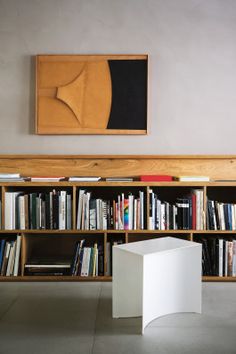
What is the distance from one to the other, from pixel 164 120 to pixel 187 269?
4.73 feet

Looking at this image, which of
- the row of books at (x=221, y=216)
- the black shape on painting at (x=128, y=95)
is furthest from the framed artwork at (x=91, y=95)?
the row of books at (x=221, y=216)

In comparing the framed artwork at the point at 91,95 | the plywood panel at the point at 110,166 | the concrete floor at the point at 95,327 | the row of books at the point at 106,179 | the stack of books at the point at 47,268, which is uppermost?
the framed artwork at the point at 91,95

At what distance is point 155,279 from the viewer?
2.07 meters

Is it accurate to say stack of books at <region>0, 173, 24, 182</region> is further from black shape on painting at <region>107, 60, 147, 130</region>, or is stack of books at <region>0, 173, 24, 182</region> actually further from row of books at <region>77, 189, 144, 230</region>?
black shape on painting at <region>107, 60, 147, 130</region>

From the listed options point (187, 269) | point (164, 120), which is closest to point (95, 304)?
point (187, 269)

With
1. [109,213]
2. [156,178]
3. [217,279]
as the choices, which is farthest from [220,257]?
[109,213]

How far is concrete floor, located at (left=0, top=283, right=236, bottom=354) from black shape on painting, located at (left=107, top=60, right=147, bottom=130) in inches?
57.9

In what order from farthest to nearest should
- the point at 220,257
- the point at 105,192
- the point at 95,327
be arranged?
the point at 105,192 → the point at 220,257 → the point at 95,327

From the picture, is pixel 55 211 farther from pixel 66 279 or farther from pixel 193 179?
pixel 193 179

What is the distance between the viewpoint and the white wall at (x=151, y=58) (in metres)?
3.11

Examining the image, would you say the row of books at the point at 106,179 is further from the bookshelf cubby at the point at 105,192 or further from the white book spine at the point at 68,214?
the white book spine at the point at 68,214

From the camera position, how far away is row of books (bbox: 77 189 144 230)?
2859mm

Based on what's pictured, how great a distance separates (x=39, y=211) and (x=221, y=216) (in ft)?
4.99

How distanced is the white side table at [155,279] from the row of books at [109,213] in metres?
0.58
